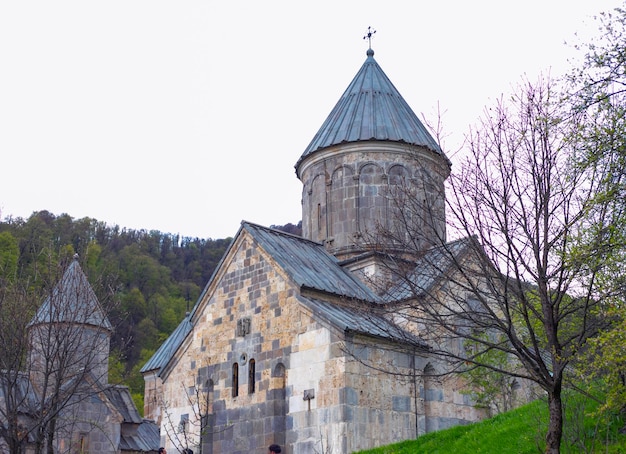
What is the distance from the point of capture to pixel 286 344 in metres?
14.6

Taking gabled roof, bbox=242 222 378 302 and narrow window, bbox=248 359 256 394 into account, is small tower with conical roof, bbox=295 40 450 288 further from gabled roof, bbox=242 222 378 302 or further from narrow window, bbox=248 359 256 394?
narrow window, bbox=248 359 256 394

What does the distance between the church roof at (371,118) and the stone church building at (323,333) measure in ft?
0.15

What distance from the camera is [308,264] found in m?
16.2

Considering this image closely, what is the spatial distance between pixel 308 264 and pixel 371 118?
4.67m

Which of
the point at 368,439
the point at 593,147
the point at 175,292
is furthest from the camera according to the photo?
the point at 175,292

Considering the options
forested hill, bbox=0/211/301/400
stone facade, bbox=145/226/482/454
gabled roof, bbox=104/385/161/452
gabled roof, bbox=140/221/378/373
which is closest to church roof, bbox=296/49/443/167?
gabled roof, bbox=140/221/378/373

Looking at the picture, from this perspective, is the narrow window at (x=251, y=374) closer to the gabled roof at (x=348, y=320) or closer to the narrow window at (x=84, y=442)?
the gabled roof at (x=348, y=320)

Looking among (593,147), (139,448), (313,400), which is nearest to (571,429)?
(593,147)

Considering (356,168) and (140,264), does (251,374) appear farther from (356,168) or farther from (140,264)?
(140,264)

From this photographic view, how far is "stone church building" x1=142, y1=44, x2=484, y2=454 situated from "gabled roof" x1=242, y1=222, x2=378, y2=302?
0.04 meters

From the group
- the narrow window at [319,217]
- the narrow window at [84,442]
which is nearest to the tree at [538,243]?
the narrow window at [319,217]

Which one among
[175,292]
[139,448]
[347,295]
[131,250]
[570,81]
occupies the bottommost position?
[139,448]

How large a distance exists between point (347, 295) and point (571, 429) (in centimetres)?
649

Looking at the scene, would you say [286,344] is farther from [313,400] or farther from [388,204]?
[388,204]
